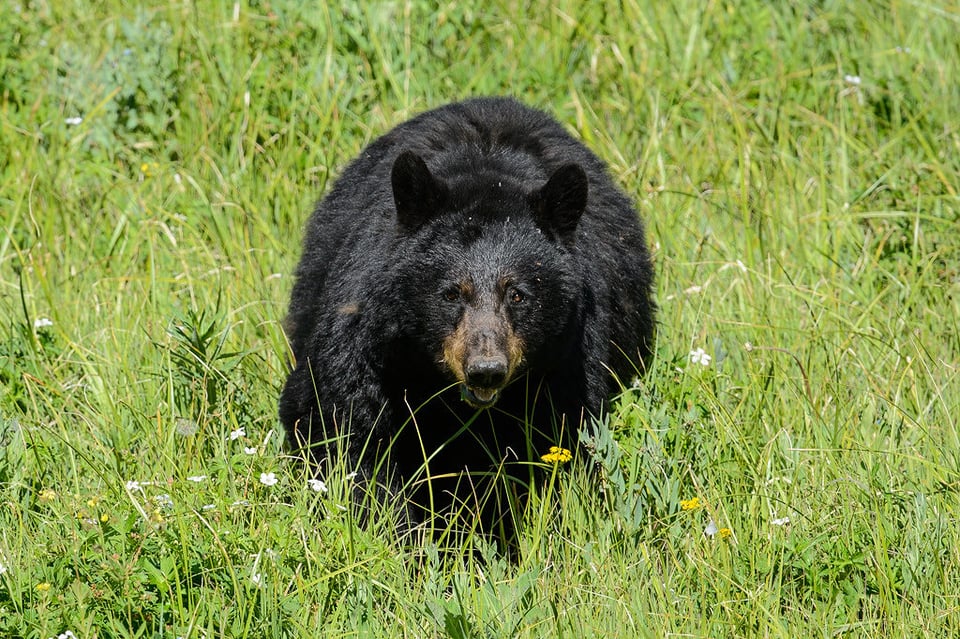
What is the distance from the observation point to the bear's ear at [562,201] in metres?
4.45

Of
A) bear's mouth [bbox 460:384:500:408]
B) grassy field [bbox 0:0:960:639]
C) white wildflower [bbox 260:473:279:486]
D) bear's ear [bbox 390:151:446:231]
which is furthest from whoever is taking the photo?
bear's ear [bbox 390:151:446:231]

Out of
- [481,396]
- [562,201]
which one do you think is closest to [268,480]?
[481,396]

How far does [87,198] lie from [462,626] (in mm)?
3944

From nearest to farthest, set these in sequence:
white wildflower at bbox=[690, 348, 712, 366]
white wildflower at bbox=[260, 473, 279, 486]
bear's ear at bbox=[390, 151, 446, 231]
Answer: white wildflower at bbox=[260, 473, 279, 486]
bear's ear at bbox=[390, 151, 446, 231]
white wildflower at bbox=[690, 348, 712, 366]

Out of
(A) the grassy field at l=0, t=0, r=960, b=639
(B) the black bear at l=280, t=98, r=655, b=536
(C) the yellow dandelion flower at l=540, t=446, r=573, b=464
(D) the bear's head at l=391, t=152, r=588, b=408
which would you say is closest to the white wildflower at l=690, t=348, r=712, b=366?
(A) the grassy field at l=0, t=0, r=960, b=639

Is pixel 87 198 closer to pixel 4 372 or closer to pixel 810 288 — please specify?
pixel 4 372

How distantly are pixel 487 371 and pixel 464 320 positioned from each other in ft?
0.93

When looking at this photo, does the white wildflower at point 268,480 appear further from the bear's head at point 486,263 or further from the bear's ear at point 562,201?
the bear's ear at point 562,201

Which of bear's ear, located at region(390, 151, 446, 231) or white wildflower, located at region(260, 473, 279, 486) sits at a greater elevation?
bear's ear, located at region(390, 151, 446, 231)

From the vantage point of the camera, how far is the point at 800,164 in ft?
22.1

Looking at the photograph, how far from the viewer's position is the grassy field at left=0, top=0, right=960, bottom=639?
3834 millimetres

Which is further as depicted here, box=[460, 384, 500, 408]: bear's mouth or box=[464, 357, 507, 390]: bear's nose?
box=[460, 384, 500, 408]: bear's mouth

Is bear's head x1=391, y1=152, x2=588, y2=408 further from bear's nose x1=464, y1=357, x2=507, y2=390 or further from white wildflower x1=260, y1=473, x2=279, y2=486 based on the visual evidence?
white wildflower x1=260, y1=473, x2=279, y2=486

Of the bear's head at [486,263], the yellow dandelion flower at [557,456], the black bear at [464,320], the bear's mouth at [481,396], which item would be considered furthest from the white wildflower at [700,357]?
the bear's mouth at [481,396]
